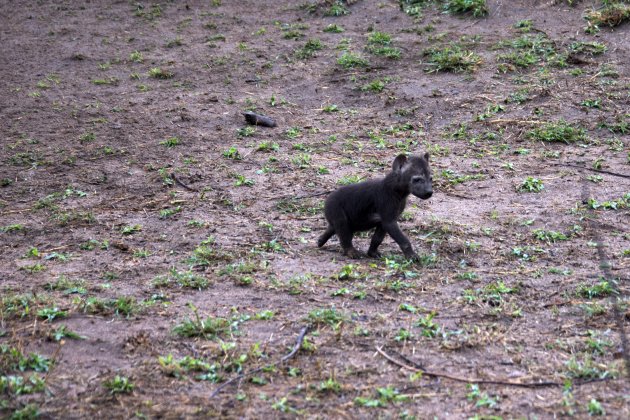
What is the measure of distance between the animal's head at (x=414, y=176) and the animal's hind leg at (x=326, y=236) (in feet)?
2.61

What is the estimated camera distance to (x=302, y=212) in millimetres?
9023

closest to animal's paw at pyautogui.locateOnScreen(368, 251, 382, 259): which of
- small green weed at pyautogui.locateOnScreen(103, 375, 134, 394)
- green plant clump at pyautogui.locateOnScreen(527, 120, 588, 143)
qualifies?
small green weed at pyautogui.locateOnScreen(103, 375, 134, 394)

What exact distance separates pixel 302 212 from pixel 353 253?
4.19ft

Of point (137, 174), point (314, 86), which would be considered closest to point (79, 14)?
point (314, 86)

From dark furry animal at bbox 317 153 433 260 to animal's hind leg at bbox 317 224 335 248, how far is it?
1 centimetres

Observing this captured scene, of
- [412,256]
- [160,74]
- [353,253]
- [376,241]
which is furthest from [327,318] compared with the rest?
[160,74]

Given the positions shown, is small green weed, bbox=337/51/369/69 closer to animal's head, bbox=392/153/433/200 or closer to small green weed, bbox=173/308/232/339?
animal's head, bbox=392/153/433/200

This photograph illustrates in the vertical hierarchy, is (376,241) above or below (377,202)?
below

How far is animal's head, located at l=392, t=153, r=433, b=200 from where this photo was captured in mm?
7766

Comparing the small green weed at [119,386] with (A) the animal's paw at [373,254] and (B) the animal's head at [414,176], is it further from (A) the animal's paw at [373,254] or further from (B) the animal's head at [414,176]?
(B) the animal's head at [414,176]

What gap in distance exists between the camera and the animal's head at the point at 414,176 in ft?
25.5

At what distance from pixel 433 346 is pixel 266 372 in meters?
1.26

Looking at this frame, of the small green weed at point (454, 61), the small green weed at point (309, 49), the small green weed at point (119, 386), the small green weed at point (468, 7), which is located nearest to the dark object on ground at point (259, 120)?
the small green weed at point (309, 49)

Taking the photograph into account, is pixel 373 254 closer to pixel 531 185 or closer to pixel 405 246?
pixel 405 246
